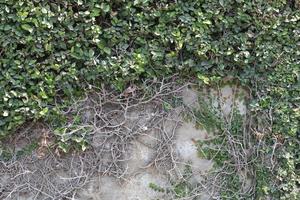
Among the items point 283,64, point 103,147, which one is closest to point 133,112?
point 103,147

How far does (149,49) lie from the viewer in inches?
135

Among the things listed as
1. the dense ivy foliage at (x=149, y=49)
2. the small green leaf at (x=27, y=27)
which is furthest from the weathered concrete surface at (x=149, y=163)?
the small green leaf at (x=27, y=27)

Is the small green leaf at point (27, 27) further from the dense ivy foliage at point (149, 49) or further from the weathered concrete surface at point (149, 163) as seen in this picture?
the weathered concrete surface at point (149, 163)

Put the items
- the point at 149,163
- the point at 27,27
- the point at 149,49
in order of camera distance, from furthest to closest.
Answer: the point at 149,163
the point at 149,49
the point at 27,27

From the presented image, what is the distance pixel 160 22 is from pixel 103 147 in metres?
1.03

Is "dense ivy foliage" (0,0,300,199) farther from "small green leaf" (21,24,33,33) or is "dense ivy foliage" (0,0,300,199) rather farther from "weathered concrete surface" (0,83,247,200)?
"weathered concrete surface" (0,83,247,200)

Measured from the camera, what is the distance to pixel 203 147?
3.59 meters

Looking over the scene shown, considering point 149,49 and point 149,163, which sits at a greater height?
point 149,49

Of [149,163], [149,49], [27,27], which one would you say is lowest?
[149,163]

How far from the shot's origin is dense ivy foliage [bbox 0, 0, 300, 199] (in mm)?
3244

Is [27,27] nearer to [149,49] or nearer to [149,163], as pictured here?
[149,49]

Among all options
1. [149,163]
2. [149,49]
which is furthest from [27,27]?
[149,163]

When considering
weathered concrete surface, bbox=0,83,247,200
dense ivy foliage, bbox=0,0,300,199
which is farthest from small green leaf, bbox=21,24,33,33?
weathered concrete surface, bbox=0,83,247,200

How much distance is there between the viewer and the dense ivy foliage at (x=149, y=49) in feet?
10.6
